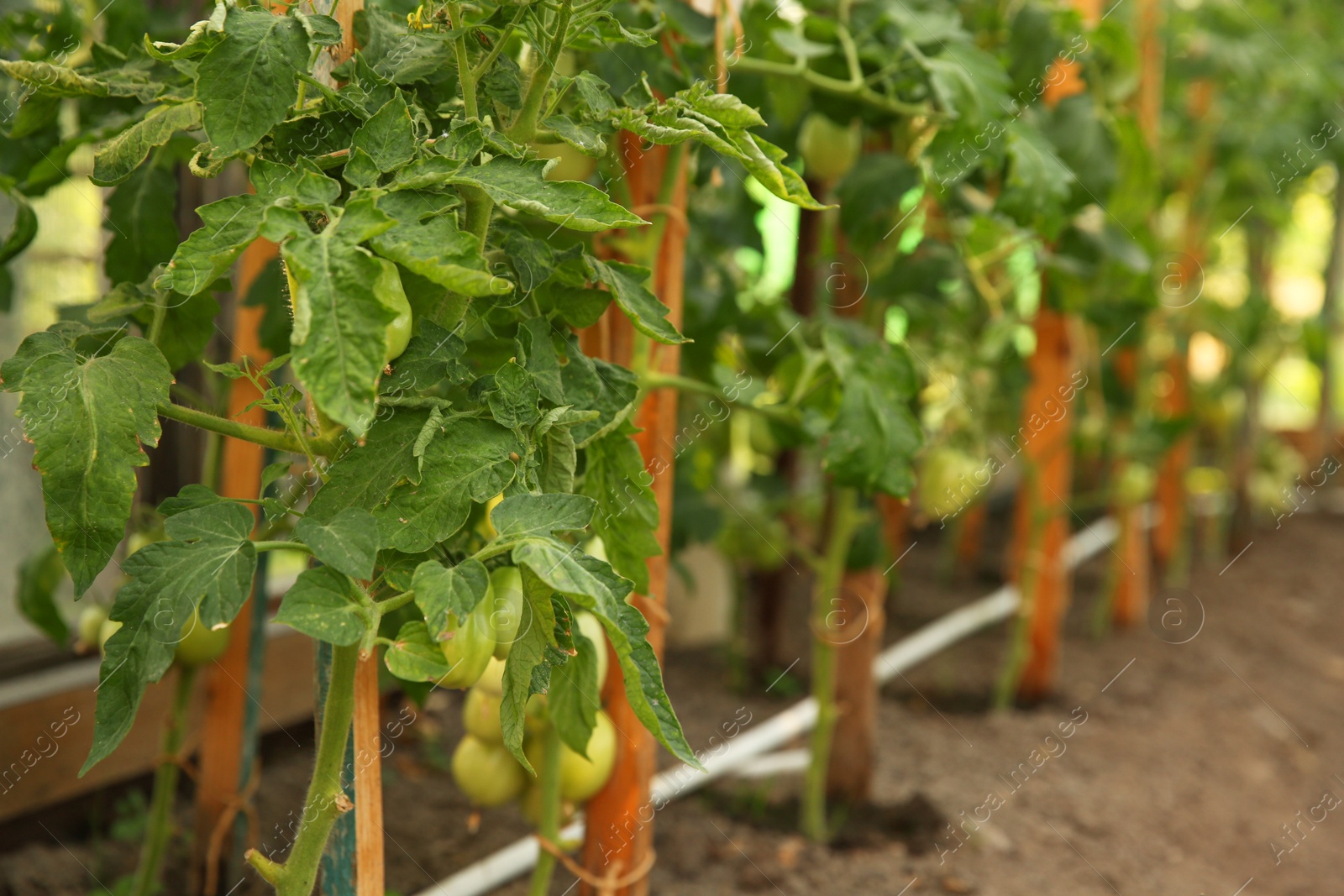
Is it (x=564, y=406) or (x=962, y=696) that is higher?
(x=564, y=406)

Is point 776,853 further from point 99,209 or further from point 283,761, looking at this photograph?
point 99,209

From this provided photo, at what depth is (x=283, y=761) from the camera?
1664 mm

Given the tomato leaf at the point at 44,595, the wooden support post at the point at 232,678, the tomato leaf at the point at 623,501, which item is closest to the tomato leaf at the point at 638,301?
the tomato leaf at the point at 623,501

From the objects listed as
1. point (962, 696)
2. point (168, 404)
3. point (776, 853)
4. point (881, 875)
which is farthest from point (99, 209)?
point (962, 696)

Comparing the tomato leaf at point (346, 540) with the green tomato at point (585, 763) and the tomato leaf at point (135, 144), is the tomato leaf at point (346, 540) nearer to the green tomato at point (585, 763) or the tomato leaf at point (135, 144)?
the tomato leaf at point (135, 144)

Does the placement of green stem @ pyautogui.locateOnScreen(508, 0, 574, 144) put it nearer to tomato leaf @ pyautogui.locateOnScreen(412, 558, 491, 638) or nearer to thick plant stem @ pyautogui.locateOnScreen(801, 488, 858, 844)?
tomato leaf @ pyautogui.locateOnScreen(412, 558, 491, 638)

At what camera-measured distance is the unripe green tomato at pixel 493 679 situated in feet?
3.01

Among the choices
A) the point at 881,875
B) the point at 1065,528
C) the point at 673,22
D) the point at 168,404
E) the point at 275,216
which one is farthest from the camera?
the point at 1065,528

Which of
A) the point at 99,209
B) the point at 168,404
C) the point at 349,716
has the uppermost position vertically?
the point at 168,404

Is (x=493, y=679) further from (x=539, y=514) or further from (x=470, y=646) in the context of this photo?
(x=539, y=514)

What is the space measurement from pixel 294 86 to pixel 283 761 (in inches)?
53.2

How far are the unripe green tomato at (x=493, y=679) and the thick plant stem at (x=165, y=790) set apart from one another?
15.5 inches

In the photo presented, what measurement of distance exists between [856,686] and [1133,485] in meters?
1.08

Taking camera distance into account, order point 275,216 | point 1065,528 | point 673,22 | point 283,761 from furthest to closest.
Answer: point 1065,528 → point 283,761 → point 673,22 → point 275,216
